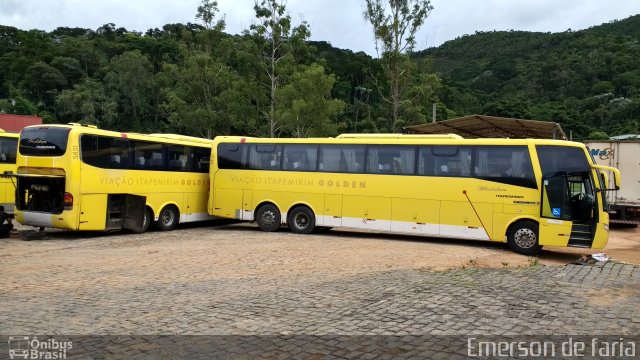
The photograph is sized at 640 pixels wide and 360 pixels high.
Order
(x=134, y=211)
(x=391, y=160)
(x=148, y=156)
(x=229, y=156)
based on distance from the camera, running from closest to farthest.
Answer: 1. (x=391, y=160)
2. (x=134, y=211)
3. (x=148, y=156)
4. (x=229, y=156)

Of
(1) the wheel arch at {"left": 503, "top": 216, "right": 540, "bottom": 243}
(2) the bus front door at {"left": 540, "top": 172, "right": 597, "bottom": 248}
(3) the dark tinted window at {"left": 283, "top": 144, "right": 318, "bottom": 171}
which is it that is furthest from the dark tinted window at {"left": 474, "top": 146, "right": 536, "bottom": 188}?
(3) the dark tinted window at {"left": 283, "top": 144, "right": 318, "bottom": 171}

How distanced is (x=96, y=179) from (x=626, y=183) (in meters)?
18.5

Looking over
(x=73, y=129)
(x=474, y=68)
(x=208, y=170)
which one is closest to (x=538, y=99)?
(x=474, y=68)

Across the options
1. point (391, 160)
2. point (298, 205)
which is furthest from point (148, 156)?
point (391, 160)

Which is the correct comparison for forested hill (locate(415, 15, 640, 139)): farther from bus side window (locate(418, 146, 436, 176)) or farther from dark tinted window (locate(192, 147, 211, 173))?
bus side window (locate(418, 146, 436, 176))

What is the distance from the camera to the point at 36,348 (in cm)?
475

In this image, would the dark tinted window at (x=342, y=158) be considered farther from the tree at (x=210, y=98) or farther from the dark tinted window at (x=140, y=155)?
the tree at (x=210, y=98)

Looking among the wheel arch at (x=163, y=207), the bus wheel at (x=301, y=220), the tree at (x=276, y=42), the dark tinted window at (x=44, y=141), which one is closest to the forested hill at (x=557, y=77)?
the tree at (x=276, y=42)

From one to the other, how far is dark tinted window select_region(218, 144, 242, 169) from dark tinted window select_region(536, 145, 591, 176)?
907cm

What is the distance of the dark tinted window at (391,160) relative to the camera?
567 inches

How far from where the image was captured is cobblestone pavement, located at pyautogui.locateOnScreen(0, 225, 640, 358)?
5305 millimetres

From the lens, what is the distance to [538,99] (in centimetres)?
7500

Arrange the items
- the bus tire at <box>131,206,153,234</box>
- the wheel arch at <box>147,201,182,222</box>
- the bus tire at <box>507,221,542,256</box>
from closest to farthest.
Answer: the bus tire at <box>507,221,542,256</box> → the bus tire at <box>131,206,153,234</box> → the wheel arch at <box>147,201,182,222</box>

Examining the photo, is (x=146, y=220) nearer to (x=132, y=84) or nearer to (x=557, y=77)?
(x=132, y=84)
